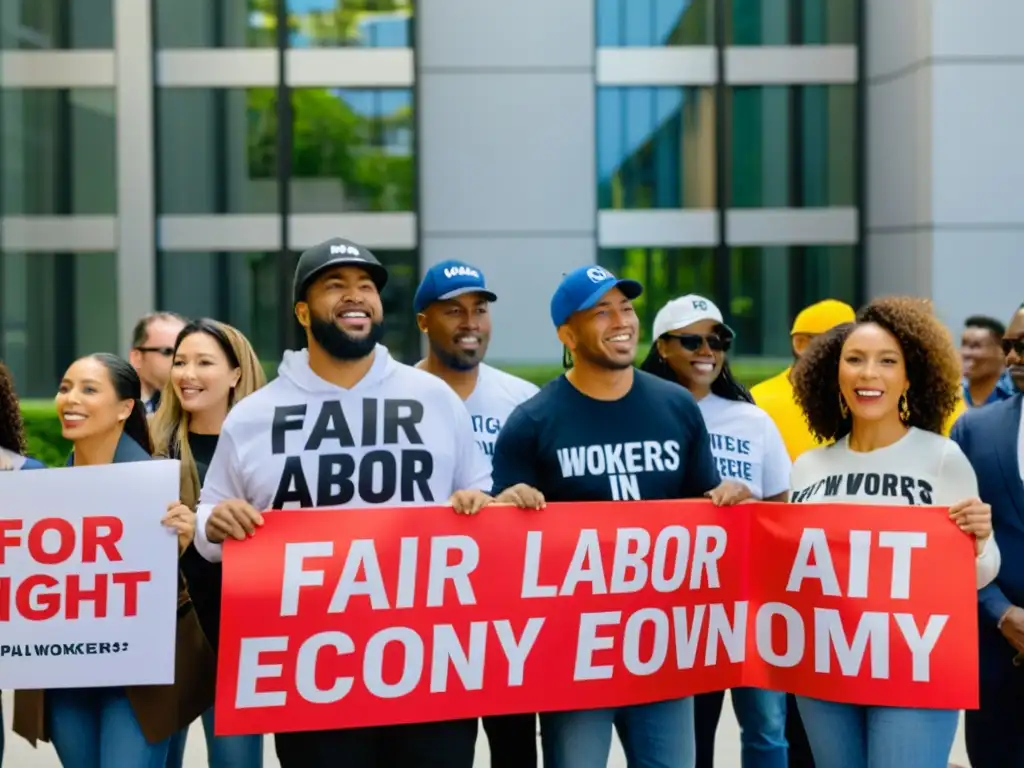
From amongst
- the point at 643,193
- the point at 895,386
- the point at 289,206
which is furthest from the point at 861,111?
the point at 895,386

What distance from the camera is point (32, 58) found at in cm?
1820

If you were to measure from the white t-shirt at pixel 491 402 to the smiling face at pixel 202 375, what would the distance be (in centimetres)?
111

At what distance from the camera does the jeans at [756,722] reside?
18.7 feet

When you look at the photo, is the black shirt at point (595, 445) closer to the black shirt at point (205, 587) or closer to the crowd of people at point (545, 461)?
the crowd of people at point (545, 461)

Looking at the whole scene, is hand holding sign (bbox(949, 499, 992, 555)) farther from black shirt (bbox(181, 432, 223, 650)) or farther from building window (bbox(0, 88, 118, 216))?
building window (bbox(0, 88, 118, 216))

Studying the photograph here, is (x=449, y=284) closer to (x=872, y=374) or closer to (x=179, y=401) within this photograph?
(x=179, y=401)

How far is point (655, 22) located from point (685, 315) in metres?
13.4

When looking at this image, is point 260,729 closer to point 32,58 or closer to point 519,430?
point 519,430

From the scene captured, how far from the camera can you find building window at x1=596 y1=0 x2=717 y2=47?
721 inches

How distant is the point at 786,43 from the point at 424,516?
1574 centimetres

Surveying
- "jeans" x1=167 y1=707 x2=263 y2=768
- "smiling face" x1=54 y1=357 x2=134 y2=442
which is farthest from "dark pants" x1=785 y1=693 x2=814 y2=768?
"smiling face" x1=54 y1=357 x2=134 y2=442

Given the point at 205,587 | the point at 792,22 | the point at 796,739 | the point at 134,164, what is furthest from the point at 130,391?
the point at 792,22

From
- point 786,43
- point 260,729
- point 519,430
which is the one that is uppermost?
point 786,43

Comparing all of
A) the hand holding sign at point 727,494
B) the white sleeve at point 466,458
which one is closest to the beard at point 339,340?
the white sleeve at point 466,458
